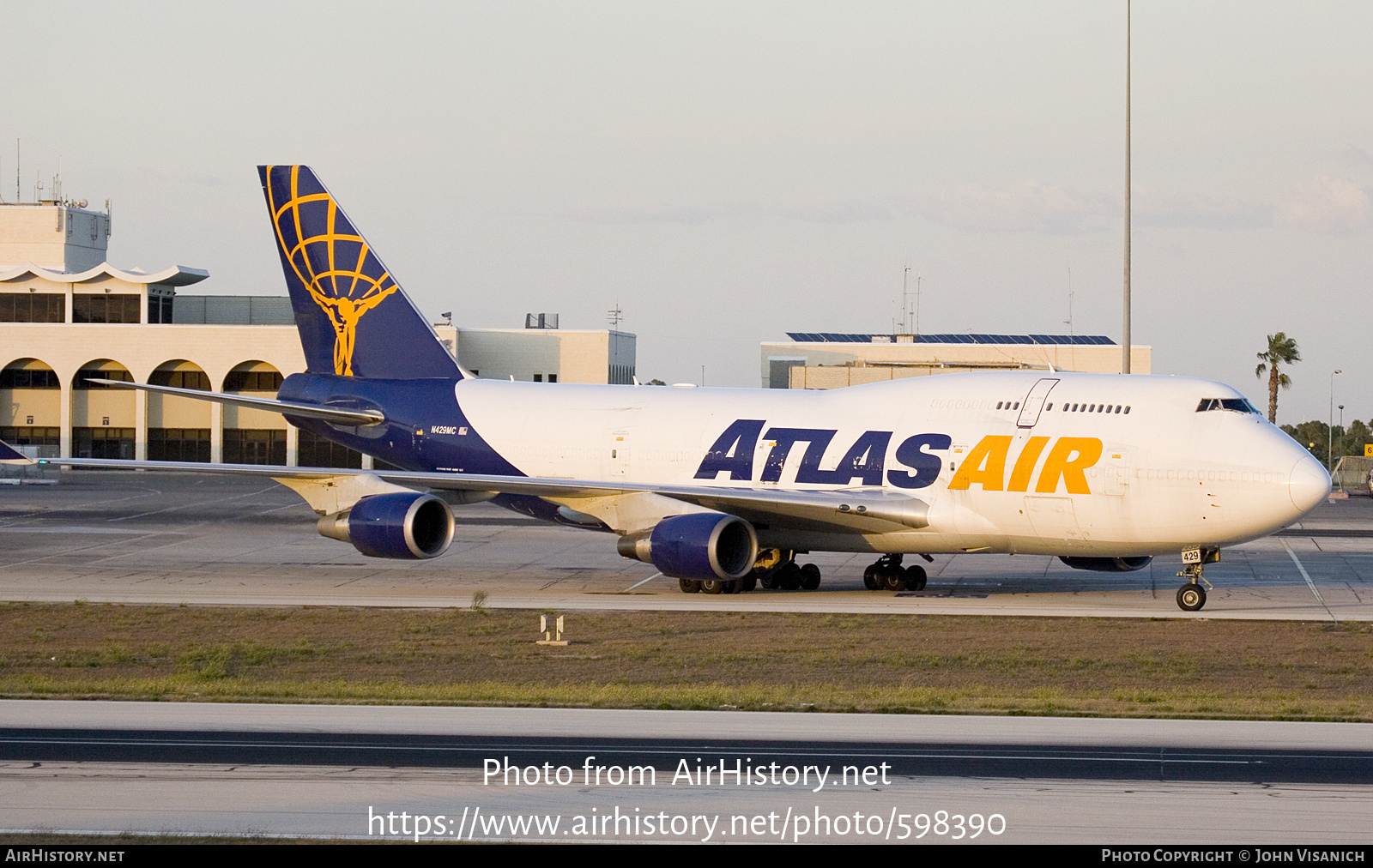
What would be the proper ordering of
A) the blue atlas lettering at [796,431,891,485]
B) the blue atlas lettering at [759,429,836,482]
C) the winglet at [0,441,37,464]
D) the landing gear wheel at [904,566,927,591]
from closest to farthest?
1. the winglet at [0,441,37,464]
2. the blue atlas lettering at [796,431,891,485]
3. the blue atlas lettering at [759,429,836,482]
4. the landing gear wheel at [904,566,927,591]

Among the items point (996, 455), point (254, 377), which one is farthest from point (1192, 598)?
point (254, 377)

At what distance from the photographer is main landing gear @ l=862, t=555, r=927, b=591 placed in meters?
31.1

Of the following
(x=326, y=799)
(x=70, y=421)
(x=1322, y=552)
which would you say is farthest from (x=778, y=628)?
(x=70, y=421)

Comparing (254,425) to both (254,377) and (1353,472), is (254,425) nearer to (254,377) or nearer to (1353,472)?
(254,377)

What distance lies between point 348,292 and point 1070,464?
17651 mm

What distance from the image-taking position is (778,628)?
996 inches

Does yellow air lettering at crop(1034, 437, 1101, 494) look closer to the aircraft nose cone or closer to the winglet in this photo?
the aircraft nose cone

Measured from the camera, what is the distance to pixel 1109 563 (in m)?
31.0

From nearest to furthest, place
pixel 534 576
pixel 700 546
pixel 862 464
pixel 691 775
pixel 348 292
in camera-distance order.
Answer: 1. pixel 691 775
2. pixel 700 546
3. pixel 862 464
4. pixel 534 576
5. pixel 348 292

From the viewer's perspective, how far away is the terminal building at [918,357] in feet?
243

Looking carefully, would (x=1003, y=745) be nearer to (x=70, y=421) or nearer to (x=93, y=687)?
(x=93, y=687)

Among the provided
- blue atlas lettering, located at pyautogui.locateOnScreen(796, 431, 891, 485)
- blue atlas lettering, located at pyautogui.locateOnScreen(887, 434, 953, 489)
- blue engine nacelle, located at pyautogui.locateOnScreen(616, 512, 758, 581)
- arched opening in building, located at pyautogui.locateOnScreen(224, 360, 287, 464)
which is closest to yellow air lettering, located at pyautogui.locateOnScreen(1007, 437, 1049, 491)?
blue atlas lettering, located at pyautogui.locateOnScreen(887, 434, 953, 489)

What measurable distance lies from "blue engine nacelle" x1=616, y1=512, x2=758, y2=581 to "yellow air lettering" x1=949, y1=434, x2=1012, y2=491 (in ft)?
13.4
